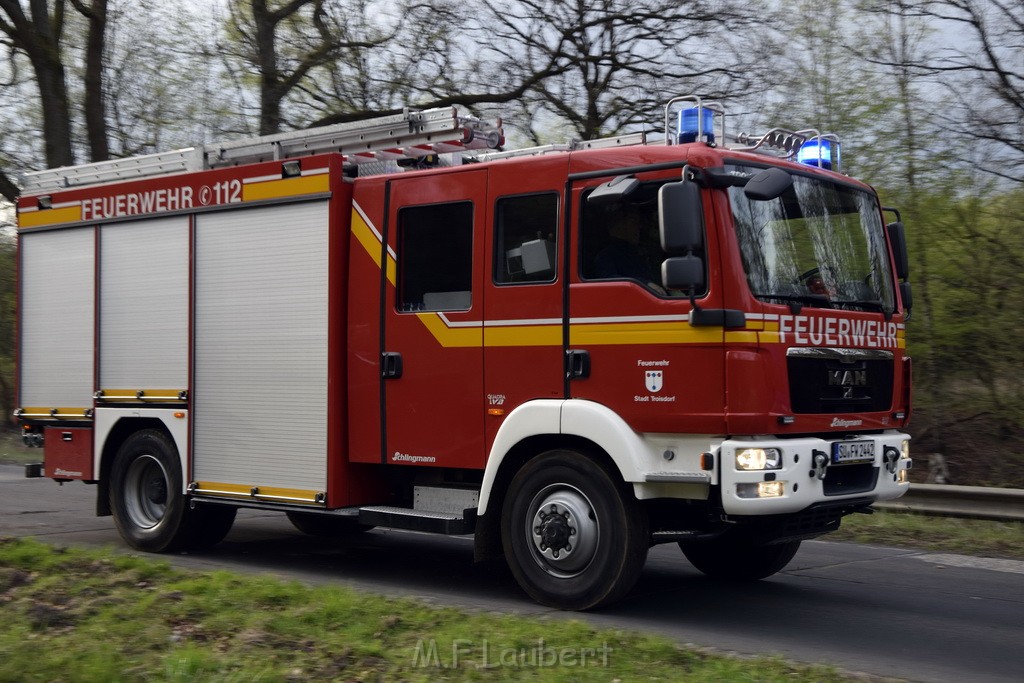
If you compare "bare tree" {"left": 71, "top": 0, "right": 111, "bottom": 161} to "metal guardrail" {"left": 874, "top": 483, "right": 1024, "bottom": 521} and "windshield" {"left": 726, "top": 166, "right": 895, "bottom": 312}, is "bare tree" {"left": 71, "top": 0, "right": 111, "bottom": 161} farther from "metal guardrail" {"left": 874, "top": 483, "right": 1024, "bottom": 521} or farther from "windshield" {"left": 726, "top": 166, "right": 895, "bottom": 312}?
"windshield" {"left": 726, "top": 166, "right": 895, "bottom": 312}

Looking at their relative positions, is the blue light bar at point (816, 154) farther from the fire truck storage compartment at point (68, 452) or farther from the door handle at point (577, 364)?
the fire truck storage compartment at point (68, 452)

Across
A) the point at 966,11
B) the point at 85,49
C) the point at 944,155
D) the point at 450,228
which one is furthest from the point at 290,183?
the point at 85,49

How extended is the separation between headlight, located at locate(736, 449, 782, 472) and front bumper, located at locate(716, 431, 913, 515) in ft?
0.07

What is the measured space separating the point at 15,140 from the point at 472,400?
622 inches

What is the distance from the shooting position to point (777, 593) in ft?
25.9

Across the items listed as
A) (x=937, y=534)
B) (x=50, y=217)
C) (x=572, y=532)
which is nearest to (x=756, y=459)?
(x=572, y=532)

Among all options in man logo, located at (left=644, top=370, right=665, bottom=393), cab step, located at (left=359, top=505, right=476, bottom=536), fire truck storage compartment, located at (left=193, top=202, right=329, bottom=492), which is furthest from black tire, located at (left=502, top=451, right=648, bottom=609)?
fire truck storage compartment, located at (left=193, top=202, right=329, bottom=492)

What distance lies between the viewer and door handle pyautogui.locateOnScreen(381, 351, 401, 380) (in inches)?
315

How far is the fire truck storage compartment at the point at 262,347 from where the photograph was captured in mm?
8406

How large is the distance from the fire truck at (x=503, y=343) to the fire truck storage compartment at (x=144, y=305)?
0.03 meters

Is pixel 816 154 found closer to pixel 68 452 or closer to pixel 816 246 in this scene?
pixel 816 246

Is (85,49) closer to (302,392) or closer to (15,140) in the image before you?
(15,140)

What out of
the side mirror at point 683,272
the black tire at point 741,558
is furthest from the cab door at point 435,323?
the black tire at point 741,558

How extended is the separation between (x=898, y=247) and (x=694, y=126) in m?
2.04
